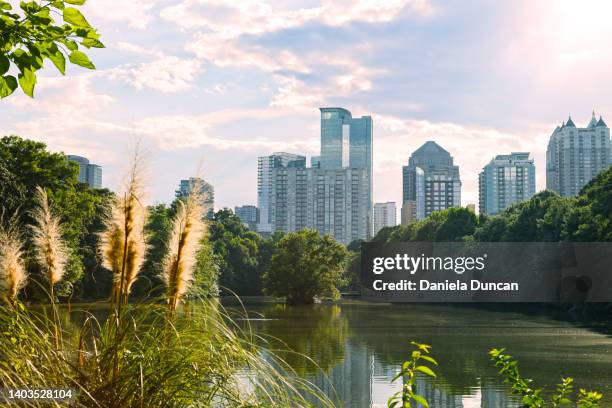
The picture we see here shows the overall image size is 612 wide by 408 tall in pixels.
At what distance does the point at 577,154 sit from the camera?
424 ft

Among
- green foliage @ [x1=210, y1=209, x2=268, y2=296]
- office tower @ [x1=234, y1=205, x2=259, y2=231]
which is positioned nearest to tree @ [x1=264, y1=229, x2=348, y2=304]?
green foliage @ [x1=210, y1=209, x2=268, y2=296]

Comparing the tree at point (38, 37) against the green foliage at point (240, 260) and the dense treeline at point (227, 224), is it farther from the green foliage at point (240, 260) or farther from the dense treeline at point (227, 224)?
the green foliage at point (240, 260)

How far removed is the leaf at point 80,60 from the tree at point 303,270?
4823cm

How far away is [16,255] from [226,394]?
1013mm

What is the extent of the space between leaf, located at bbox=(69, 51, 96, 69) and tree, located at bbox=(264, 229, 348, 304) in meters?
48.2

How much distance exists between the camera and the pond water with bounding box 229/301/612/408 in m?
13.9

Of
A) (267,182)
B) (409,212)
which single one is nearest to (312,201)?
(267,182)

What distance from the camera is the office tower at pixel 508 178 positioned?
151 m

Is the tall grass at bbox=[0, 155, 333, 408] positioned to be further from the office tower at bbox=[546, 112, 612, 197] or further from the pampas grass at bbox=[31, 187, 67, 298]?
the office tower at bbox=[546, 112, 612, 197]

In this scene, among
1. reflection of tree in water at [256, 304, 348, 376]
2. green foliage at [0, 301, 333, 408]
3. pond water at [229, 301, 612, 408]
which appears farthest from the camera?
reflection of tree in water at [256, 304, 348, 376]

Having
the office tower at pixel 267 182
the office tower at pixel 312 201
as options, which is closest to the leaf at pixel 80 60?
the office tower at pixel 312 201

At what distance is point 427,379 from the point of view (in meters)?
15.6

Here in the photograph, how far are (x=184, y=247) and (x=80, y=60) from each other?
68 centimetres

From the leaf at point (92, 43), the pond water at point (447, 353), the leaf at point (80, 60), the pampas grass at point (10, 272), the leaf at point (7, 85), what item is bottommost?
the pond water at point (447, 353)
